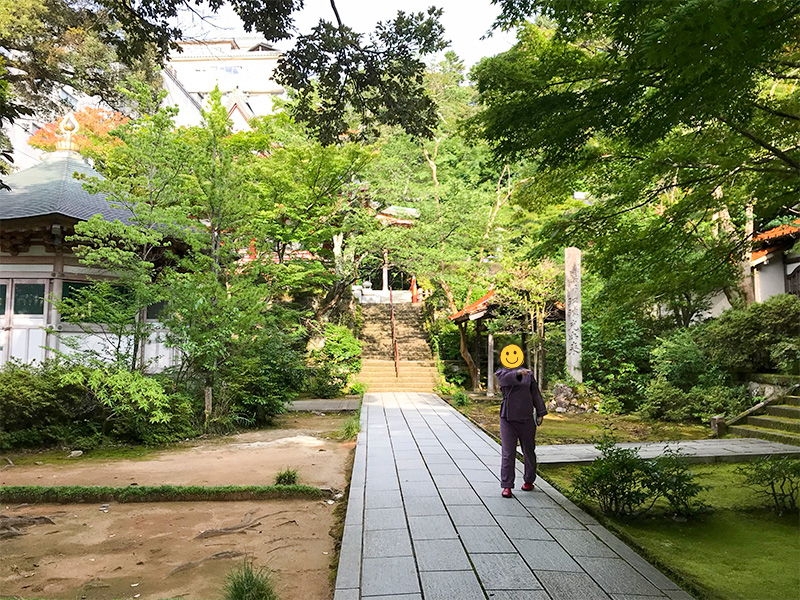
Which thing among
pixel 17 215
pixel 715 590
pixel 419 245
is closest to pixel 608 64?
pixel 715 590

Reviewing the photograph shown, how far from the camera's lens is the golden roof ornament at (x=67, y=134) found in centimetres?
1338

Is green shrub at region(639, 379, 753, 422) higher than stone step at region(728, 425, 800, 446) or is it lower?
higher

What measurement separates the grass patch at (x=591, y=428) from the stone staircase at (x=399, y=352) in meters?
4.61

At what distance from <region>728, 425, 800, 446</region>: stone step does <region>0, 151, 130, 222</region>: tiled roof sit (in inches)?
475

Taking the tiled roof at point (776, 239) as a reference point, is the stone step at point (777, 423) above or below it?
below

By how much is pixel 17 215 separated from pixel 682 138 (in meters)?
11.4

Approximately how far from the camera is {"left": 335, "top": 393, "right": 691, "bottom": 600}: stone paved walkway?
3266mm

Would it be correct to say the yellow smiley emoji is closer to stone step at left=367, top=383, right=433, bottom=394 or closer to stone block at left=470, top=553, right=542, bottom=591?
stone block at left=470, top=553, right=542, bottom=591

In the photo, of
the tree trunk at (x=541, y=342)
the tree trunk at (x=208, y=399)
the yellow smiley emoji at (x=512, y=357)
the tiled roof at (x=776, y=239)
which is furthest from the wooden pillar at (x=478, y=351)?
the yellow smiley emoji at (x=512, y=357)

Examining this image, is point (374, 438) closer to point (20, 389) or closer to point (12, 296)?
point (20, 389)

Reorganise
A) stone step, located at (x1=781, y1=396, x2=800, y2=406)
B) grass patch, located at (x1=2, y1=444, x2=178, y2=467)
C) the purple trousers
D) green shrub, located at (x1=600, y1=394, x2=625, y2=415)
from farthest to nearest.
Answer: green shrub, located at (x1=600, y1=394, x2=625, y2=415) → stone step, located at (x1=781, y1=396, x2=800, y2=406) → grass patch, located at (x1=2, y1=444, x2=178, y2=467) → the purple trousers

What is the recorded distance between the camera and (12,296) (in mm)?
10742

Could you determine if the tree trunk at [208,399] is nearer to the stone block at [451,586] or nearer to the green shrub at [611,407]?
the stone block at [451,586]

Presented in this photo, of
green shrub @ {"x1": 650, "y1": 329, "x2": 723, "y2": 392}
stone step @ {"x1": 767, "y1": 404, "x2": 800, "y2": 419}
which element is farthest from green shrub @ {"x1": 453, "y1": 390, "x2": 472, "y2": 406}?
stone step @ {"x1": 767, "y1": 404, "x2": 800, "y2": 419}
